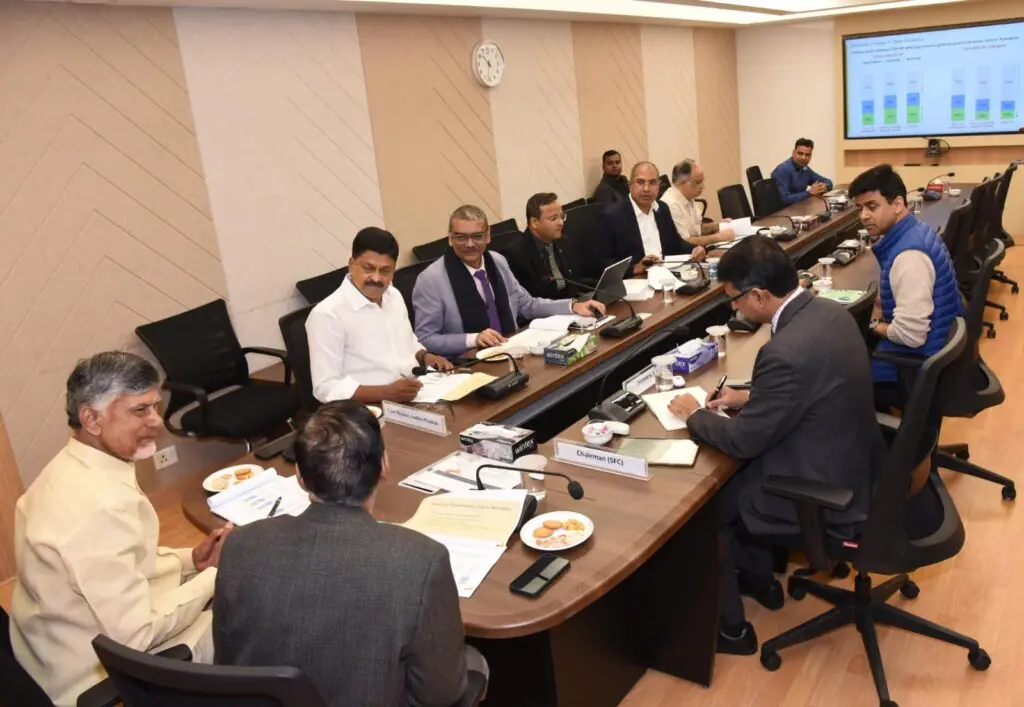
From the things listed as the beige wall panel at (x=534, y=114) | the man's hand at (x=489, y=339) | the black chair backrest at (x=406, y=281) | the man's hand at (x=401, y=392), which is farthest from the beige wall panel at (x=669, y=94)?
the man's hand at (x=401, y=392)

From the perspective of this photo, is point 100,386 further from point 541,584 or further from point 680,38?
point 680,38

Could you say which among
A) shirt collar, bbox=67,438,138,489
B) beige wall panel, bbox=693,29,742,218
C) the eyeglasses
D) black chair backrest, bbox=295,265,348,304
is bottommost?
Answer: black chair backrest, bbox=295,265,348,304

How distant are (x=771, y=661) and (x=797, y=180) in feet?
19.4

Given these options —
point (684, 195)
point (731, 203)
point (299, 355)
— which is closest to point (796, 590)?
point (299, 355)

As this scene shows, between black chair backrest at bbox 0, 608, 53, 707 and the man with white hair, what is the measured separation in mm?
85

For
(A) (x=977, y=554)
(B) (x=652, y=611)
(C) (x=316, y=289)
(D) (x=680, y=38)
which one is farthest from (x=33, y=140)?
(D) (x=680, y=38)

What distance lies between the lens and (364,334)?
133 inches

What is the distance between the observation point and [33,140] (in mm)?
3826

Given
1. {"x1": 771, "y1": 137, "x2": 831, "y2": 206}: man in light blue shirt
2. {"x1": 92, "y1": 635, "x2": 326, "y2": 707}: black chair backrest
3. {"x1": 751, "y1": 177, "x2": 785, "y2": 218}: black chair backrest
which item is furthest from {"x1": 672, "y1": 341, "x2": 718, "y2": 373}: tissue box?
{"x1": 771, "y1": 137, "x2": 831, "y2": 206}: man in light blue shirt

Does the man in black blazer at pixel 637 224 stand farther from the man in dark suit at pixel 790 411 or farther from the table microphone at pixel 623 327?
the man in dark suit at pixel 790 411

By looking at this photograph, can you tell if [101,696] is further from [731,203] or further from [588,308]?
[731,203]

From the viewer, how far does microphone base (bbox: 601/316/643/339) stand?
11.8ft

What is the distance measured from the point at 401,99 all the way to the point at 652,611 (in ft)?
13.6

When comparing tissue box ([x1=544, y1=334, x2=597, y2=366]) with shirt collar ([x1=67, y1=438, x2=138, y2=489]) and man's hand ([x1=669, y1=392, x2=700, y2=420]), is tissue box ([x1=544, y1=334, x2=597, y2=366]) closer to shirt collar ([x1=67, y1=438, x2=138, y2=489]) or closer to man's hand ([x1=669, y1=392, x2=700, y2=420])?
man's hand ([x1=669, y1=392, x2=700, y2=420])
